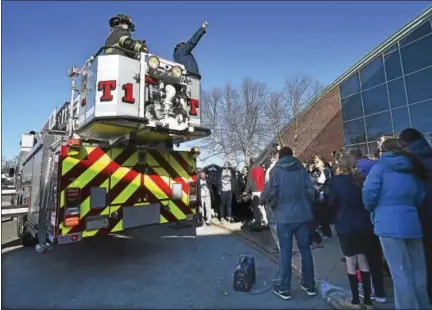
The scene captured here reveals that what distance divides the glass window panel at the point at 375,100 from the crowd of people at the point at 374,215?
659 inches

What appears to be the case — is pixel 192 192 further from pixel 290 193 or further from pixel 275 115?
pixel 275 115

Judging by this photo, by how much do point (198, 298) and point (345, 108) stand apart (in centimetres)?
2149

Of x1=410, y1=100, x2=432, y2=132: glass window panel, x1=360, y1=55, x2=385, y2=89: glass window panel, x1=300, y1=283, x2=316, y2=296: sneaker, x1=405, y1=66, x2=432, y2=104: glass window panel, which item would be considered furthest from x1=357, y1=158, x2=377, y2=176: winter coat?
x1=360, y1=55, x2=385, y2=89: glass window panel

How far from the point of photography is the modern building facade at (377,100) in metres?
15.9

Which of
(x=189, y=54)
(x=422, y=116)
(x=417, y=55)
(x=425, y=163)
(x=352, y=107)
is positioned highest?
(x=417, y=55)

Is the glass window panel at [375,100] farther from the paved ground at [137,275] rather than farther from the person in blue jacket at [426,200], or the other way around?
the person in blue jacket at [426,200]

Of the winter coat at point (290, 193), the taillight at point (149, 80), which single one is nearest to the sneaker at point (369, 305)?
the winter coat at point (290, 193)

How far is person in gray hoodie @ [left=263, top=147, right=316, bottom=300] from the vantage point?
11.5 feet

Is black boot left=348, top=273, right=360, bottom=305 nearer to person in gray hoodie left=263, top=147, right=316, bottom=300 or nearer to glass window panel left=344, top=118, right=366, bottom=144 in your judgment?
person in gray hoodie left=263, top=147, right=316, bottom=300

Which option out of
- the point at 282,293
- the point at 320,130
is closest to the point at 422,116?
the point at 320,130

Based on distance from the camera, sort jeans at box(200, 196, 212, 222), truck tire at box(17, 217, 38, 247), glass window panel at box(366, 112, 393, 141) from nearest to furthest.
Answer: truck tire at box(17, 217, 38, 247) → jeans at box(200, 196, 212, 222) → glass window panel at box(366, 112, 393, 141)

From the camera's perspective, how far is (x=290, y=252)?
3.54 m

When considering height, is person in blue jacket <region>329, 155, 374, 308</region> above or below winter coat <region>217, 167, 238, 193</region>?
below

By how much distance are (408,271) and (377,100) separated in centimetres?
1876
